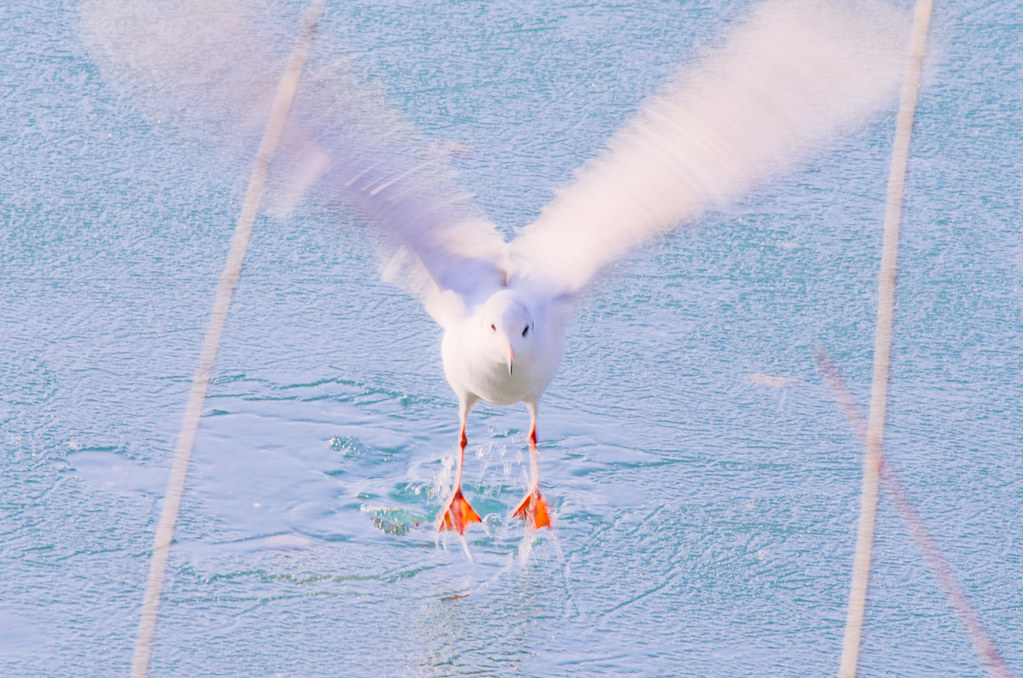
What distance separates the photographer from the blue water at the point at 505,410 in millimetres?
2398

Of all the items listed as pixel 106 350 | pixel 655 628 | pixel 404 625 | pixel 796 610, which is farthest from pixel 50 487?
pixel 796 610

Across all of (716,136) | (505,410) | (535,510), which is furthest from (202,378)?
(505,410)

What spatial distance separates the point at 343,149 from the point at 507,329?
467 millimetres

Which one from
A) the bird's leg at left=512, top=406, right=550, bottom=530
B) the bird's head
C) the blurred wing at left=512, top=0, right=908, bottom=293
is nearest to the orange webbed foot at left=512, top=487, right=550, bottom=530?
the bird's leg at left=512, top=406, right=550, bottom=530

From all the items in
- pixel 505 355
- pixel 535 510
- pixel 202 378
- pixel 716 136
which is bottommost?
pixel 202 378

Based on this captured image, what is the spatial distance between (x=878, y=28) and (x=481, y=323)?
62.1 inches

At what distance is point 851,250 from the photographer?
344 centimetres

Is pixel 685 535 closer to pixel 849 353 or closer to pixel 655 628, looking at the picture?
pixel 655 628

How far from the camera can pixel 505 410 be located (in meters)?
3.22

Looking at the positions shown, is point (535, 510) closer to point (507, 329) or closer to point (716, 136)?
point (507, 329)

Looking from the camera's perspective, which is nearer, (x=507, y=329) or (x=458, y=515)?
(x=507, y=329)

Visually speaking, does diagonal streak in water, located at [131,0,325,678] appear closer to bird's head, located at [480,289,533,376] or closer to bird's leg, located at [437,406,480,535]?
bird's head, located at [480,289,533,376]

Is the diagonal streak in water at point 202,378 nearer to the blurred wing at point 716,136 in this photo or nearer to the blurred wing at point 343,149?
the blurred wing at point 343,149

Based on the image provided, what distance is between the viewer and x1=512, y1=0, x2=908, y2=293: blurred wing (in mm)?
2564
